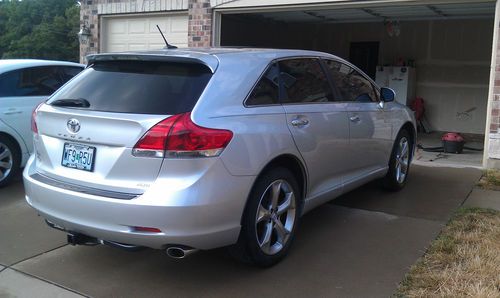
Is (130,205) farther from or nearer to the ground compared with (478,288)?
farther from the ground

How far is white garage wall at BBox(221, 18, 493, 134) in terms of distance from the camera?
1283 centimetres

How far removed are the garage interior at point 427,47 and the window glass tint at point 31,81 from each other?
5321mm

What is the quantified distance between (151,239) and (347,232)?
2.16 m

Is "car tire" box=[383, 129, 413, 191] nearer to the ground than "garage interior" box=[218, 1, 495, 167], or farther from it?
nearer to the ground

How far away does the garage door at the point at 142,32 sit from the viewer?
34.9ft

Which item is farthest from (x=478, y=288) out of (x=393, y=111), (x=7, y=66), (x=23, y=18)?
(x=23, y=18)

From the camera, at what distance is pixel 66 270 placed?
389 centimetres

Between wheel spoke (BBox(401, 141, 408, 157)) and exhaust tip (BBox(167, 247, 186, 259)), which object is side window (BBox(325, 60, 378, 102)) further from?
exhaust tip (BBox(167, 247, 186, 259))

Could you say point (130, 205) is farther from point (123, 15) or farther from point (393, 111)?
point (123, 15)

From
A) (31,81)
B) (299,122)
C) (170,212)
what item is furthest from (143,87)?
(31,81)

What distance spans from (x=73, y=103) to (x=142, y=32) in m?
7.78

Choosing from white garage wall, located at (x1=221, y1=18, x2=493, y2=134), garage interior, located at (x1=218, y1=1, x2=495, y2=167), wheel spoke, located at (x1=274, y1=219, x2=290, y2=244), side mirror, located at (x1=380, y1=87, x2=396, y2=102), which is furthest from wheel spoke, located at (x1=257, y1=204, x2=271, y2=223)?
white garage wall, located at (x1=221, y1=18, x2=493, y2=134)

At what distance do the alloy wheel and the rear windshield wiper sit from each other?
141 centimetres

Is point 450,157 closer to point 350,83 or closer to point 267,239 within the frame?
point 350,83
